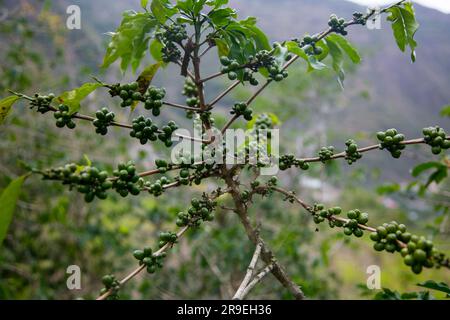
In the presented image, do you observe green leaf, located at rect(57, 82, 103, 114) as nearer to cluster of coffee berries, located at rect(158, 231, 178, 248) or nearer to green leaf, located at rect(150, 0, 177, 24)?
green leaf, located at rect(150, 0, 177, 24)

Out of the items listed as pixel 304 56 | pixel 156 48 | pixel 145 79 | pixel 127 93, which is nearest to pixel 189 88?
pixel 156 48

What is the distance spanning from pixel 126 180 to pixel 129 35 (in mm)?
461

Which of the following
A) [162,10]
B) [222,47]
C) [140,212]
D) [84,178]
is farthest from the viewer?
[140,212]

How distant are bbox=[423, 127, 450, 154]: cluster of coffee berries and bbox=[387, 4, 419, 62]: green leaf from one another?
0.95 feet

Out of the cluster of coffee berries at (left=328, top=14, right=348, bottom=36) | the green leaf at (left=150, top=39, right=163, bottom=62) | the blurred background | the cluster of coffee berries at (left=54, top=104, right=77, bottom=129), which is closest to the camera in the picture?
the cluster of coffee berries at (left=54, top=104, right=77, bottom=129)

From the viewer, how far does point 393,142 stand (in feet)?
3.45

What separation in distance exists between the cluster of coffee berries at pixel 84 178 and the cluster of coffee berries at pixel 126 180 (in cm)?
3

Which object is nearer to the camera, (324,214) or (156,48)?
(324,214)

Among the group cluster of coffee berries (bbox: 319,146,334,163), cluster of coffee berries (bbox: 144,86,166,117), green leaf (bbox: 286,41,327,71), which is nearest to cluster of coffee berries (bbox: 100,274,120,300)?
cluster of coffee berries (bbox: 144,86,166,117)

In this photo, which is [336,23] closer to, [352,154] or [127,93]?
[352,154]

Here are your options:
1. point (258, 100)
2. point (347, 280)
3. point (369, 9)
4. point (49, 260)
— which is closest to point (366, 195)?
point (347, 280)

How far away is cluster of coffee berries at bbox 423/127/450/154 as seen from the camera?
103 cm

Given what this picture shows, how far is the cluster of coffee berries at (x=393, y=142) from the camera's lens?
1.05m
